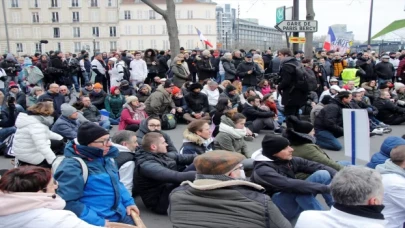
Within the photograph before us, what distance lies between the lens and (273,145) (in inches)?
155

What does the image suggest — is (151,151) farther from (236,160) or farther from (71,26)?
(71,26)

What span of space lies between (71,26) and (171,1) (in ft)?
204

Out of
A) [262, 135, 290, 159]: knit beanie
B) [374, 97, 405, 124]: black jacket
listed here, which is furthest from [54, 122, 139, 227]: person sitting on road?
[374, 97, 405, 124]: black jacket

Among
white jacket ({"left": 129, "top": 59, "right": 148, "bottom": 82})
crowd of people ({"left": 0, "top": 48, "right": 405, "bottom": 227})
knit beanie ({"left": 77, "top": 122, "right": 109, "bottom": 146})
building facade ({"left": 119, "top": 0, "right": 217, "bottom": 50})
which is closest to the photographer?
crowd of people ({"left": 0, "top": 48, "right": 405, "bottom": 227})

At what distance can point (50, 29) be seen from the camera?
71625mm

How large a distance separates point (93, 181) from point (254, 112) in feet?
20.5

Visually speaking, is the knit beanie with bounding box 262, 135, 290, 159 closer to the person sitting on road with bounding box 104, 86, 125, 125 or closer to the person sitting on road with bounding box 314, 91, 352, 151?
the person sitting on road with bounding box 314, 91, 352, 151

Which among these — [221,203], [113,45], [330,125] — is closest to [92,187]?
[221,203]

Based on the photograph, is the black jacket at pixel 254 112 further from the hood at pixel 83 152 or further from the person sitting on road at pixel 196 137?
the hood at pixel 83 152

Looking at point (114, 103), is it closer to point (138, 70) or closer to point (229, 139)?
point (138, 70)

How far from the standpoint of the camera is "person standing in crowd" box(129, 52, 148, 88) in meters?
13.1

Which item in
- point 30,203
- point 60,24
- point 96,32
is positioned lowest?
point 30,203

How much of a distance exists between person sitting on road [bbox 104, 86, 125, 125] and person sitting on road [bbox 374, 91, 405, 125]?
21.7 feet

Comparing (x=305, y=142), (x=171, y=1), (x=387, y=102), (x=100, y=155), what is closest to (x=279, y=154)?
(x=305, y=142)
